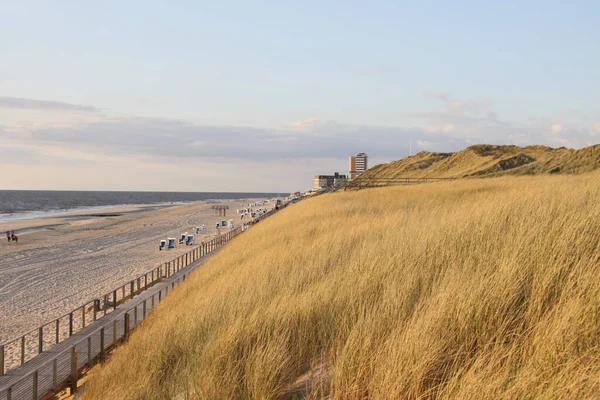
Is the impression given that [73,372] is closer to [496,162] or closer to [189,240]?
[189,240]

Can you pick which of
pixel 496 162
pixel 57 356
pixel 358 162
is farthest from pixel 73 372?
pixel 358 162

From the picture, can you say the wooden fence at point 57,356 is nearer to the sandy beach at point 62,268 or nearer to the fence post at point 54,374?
the fence post at point 54,374

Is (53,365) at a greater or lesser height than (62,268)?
greater

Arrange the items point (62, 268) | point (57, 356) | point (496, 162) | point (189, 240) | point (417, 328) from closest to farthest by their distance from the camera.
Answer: point (417, 328) < point (57, 356) < point (62, 268) < point (189, 240) < point (496, 162)

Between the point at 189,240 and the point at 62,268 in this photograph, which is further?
the point at 189,240

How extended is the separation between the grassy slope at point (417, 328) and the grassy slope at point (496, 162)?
29.4 metres

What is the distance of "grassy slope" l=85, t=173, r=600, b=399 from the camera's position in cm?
362

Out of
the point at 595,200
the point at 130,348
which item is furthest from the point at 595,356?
the point at 130,348

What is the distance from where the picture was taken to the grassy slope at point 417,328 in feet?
11.9

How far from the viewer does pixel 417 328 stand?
4191mm

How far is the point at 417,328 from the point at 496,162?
47.3 metres

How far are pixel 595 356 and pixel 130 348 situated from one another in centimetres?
529

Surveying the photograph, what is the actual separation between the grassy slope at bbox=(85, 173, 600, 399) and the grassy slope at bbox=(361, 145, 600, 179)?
29425mm

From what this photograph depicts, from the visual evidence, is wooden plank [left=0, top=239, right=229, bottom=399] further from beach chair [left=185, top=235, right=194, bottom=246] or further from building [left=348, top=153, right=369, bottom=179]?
building [left=348, top=153, right=369, bottom=179]
